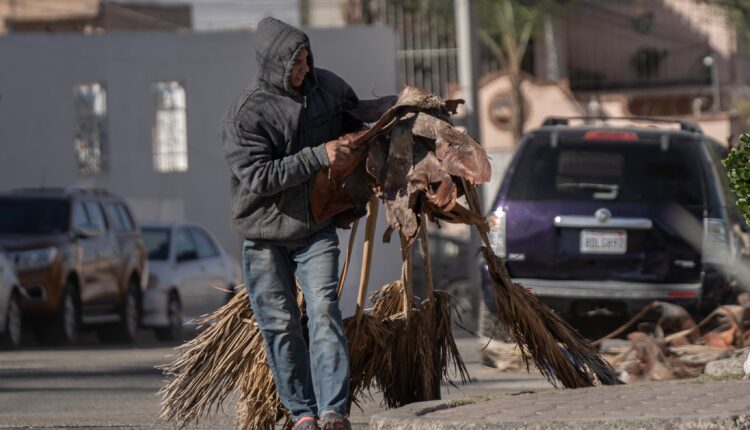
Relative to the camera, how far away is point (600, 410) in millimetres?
6039

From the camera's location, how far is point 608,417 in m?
5.78

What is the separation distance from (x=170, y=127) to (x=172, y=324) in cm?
719

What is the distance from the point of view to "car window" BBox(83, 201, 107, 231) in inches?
698

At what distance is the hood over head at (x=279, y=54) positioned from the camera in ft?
21.7

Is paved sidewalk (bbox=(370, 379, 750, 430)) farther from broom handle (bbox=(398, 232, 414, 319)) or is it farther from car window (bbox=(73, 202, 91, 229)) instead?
car window (bbox=(73, 202, 91, 229))

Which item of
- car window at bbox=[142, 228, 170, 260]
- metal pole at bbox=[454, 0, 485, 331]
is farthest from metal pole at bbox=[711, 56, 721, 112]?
car window at bbox=[142, 228, 170, 260]

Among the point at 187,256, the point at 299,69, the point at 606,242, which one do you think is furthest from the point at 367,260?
the point at 187,256

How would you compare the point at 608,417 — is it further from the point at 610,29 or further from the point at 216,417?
the point at 610,29

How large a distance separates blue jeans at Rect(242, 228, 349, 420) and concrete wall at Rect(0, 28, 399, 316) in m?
17.1

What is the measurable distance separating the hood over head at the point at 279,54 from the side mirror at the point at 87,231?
1049cm

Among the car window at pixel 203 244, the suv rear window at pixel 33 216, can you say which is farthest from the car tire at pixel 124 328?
the car window at pixel 203 244

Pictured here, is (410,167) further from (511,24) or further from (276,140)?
(511,24)

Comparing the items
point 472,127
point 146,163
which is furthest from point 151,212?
point 472,127

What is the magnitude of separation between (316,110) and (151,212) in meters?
20.0
